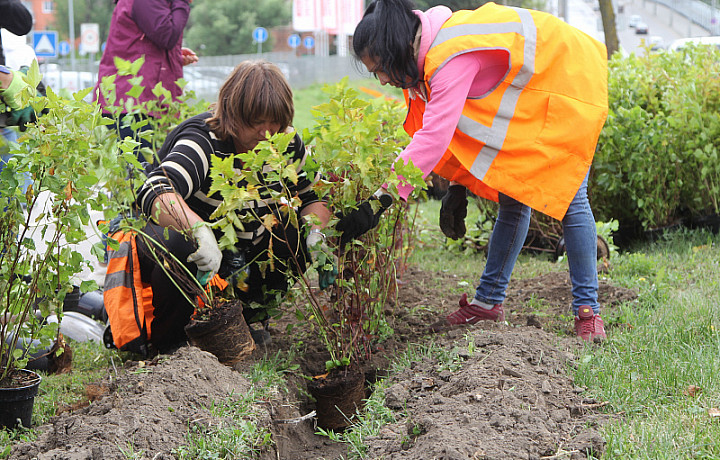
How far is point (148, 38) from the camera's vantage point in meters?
4.66

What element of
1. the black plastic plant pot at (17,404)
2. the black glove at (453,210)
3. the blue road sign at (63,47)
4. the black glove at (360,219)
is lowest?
the blue road sign at (63,47)

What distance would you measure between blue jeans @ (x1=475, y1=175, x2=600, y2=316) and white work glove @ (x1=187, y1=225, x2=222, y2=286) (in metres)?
1.29

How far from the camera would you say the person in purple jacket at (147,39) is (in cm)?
452

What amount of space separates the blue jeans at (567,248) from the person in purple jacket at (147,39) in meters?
2.42

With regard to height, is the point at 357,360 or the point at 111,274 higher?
the point at 111,274

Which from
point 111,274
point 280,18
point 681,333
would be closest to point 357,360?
point 111,274

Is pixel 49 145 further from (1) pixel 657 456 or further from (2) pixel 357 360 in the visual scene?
(1) pixel 657 456

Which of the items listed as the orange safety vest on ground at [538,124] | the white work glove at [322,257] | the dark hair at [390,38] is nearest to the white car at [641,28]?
the orange safety vest on ground at [538,124]

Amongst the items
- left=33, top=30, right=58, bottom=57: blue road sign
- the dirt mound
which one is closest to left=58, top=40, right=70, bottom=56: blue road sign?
left=33, top=30, right=58, bottom=57: blue road sign

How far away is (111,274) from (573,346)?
2.04m

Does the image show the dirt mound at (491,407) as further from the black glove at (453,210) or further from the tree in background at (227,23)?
the tree in background at (227,23)

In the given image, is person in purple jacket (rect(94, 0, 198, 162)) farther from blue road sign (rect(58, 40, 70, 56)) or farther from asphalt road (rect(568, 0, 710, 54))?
blue road sign (rect(58, 40, 70, 56))

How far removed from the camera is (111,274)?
123 inches

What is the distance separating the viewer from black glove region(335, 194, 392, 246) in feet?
8.37
